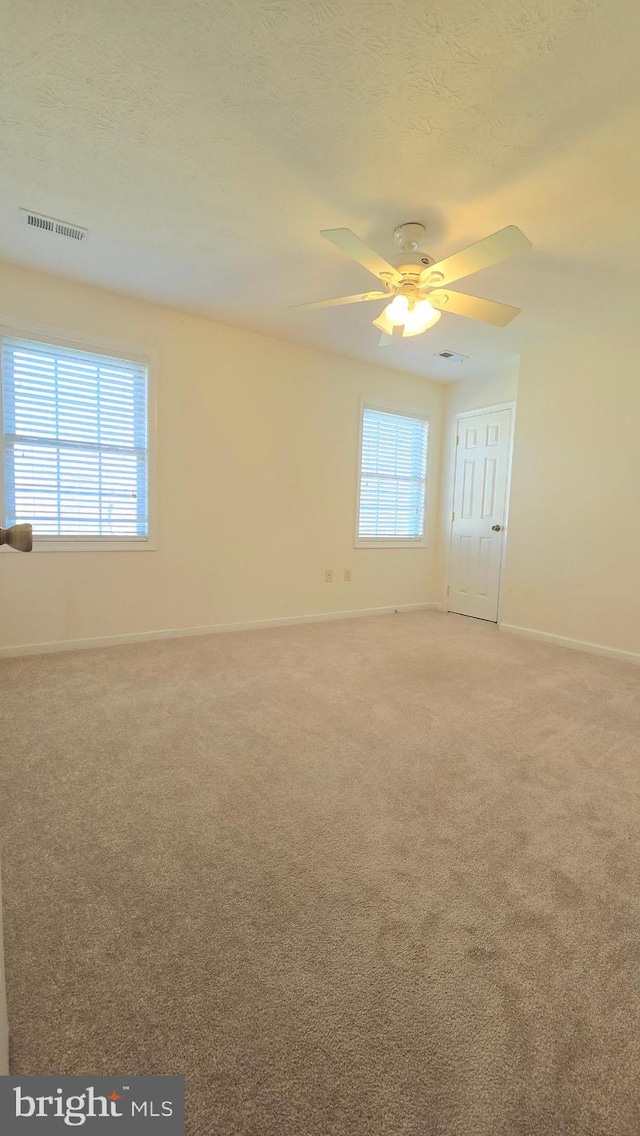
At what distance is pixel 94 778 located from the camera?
74.0 inches

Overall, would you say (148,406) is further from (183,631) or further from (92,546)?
(183,631)

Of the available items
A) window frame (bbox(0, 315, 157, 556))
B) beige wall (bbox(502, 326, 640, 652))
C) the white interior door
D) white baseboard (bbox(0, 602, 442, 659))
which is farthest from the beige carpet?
the white interior door

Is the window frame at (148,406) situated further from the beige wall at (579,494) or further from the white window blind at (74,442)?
the beige wall at (579,494)

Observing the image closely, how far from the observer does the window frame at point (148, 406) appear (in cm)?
319

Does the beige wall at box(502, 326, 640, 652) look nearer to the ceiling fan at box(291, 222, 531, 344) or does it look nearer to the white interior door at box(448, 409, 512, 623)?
the white interior door at box(448, 409, 512, 623)

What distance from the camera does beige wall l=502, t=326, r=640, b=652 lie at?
369cm

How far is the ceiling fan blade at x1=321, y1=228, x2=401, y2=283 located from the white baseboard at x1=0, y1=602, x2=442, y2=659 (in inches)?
115

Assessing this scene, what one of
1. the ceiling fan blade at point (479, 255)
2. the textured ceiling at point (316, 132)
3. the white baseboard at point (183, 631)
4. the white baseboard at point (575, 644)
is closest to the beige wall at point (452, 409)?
the white baseboard at point (183, 631)

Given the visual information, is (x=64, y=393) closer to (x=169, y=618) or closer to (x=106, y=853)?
(x=169, y=618)

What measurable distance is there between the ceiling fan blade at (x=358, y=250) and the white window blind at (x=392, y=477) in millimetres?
2525

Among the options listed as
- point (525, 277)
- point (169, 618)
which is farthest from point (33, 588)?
point (525, 277)

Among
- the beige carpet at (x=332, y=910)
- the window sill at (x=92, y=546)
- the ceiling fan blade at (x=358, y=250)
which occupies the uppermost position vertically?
the ceiling fan blade at (x=358, y=250)

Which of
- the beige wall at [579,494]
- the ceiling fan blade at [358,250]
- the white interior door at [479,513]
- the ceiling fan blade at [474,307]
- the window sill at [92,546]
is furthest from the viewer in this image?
the white interior door at [479,513]

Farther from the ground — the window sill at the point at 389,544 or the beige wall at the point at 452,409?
the beige wall at the point at 452,409
